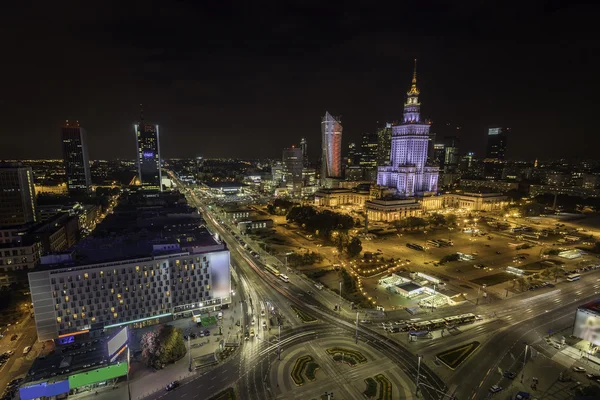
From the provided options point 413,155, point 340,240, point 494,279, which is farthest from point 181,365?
point 413,155

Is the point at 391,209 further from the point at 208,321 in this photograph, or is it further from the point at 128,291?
the point at 128,291

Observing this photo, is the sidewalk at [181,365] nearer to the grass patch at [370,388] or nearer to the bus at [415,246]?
the grass patch at [370,388]

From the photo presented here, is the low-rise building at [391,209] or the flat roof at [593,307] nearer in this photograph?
the flat roof at [593,307]

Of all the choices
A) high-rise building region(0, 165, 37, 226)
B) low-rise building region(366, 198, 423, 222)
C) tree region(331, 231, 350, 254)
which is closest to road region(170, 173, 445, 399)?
tree region(331, 231, 350, 254)

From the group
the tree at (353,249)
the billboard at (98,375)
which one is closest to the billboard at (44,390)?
the billboard at (98,375)

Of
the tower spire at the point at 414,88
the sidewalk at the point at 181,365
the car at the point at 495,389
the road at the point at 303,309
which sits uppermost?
the tower spire at the point at 414,88

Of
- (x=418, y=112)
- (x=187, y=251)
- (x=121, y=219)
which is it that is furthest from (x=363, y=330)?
(x=418, y=112)
